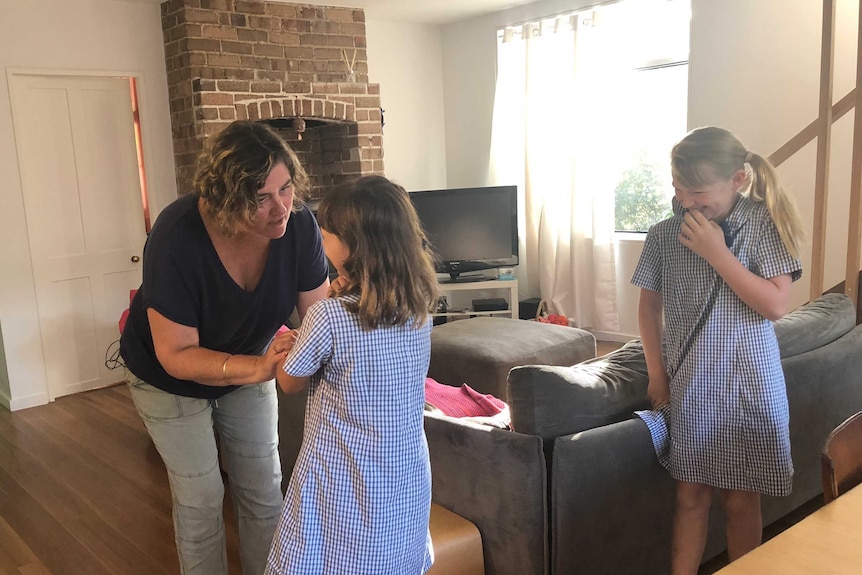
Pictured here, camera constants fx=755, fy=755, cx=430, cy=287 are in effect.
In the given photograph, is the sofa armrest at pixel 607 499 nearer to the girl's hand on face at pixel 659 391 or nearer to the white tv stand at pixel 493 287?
the girl's hand on face at pixel 659 391

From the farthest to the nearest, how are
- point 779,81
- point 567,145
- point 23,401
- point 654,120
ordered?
point 567,145, point 654,120, point 23,401, point 779,81

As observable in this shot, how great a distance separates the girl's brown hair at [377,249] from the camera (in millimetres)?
1386

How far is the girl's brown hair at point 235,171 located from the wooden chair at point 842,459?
1183 millimetres

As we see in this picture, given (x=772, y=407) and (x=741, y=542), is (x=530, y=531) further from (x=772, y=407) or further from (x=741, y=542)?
(x=772, y=407)

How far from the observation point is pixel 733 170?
182cm

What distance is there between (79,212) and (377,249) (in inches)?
161

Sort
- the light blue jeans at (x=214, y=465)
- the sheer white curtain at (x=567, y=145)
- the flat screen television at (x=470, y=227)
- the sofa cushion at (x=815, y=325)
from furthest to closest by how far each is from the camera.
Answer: the flat screen television at (x=470, y=227), the sheer white curtain at (x=567, y=145), the sofa cushion at (x=815, y=325), the light blue jeans at (x=214, y=465)

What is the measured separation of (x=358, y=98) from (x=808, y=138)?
3.32 metres

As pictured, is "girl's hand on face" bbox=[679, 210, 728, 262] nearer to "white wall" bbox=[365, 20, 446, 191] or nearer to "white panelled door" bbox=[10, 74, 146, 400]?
"white panelled door" bbox=[10, 74, 146, 400]

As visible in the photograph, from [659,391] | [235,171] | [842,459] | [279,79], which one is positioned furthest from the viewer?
[279,79]

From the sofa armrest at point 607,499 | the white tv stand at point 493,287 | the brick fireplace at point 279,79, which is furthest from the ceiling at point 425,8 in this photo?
the sofa armrest at point 607,499

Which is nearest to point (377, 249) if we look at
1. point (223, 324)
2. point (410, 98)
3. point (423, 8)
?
point (223, 324)

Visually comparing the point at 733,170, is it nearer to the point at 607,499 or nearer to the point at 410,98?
the point at 607,499

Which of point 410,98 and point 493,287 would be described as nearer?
point 493,287
